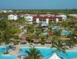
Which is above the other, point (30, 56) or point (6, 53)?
point (30, 56)

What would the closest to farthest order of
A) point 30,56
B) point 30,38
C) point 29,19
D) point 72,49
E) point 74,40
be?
1. point 30,56
2. point 72,49
3. point 74,40
4. point 30,38
5. point 29,19

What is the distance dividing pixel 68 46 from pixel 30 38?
670cm

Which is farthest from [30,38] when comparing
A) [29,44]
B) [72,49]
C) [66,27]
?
[66,27]

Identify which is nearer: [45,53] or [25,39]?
[45,53]

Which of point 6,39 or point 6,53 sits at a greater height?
point 6,39

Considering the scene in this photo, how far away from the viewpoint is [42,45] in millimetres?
29125

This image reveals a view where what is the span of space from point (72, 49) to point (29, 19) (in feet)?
131

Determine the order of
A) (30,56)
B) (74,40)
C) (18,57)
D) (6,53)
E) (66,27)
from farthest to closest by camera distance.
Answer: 1. (66,27)
2. (74,40)
3. (6,53)
4. (18,57)
5. (30,56)

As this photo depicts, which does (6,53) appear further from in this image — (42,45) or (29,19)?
(29,19)

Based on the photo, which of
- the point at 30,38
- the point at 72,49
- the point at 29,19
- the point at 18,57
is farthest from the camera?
the point at 29,19

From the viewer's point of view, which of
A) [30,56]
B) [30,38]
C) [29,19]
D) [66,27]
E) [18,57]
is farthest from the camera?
[29,19]

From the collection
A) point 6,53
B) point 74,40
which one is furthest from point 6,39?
point 74,40

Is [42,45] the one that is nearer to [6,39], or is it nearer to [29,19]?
[6,39]

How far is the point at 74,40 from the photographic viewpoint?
28.5 meters
